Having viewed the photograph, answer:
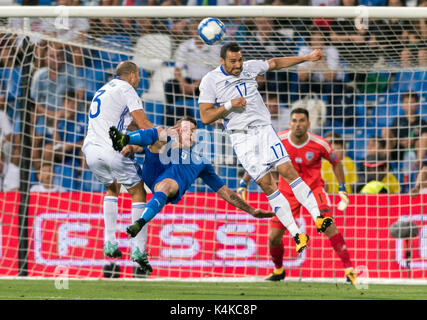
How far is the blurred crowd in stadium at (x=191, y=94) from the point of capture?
10.4 m

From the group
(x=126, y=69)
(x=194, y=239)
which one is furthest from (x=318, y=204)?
(x=126, y=69)

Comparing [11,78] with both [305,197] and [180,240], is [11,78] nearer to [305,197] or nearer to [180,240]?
[180,240]

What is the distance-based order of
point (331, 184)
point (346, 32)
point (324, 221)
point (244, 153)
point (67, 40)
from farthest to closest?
1. point (331, 184)
2. point (67, 40)
3. point (346, 32)
4. point (244, 153)
5. point (324, 221)

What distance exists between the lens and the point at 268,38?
32.1 feet

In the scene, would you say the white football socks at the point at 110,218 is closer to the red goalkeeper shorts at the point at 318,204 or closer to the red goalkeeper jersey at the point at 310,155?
the red goalkeeper shorts at the point at 318,204

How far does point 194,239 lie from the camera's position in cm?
1073

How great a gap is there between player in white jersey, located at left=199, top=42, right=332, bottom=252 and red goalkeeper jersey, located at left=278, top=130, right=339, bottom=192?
1.86 m

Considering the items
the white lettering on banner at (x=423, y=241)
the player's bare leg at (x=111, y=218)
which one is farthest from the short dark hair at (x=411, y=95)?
the player's bare leg at (x=111, y=218)

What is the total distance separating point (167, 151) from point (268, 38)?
2.38 m

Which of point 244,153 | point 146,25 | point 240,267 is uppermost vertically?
point 146,25

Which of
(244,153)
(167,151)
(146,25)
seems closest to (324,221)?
(244,153)

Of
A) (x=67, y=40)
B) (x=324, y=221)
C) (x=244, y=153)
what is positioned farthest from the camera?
(x=67, y=40)

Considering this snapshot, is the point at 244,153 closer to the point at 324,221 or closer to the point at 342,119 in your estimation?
the point at 324,221

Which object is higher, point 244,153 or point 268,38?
point 268,38
